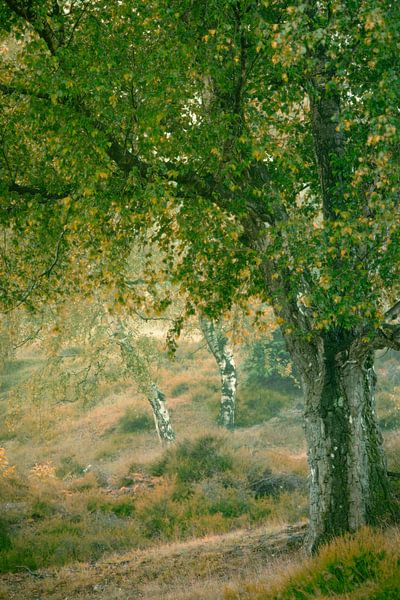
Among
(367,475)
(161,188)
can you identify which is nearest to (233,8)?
(161,188)

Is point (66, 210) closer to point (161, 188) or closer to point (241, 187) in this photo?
point (161, 188)

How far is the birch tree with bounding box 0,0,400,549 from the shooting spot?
7.16 meters

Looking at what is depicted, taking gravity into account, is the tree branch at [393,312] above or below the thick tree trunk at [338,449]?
above

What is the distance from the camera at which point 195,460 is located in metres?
17.4

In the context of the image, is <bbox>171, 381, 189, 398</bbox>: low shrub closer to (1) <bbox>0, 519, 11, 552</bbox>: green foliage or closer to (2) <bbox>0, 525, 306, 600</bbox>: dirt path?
(1) <bbox>0, 519, 11, 552</bbox>: green foliage

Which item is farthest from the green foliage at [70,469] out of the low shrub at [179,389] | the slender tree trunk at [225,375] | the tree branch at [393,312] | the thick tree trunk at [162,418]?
the tree branch at [393,312]

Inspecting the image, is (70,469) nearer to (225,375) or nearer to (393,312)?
(225,375)

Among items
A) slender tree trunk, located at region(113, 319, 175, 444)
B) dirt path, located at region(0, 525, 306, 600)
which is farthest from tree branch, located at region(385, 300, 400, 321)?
slender tree trunk, located at region(113, 319, 175, 444)

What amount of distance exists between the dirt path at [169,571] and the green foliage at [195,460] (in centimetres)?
437

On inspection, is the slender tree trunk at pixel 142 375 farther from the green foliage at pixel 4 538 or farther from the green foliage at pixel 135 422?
the green foliage at pixel 4 538

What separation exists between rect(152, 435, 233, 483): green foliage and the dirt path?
14.3ft

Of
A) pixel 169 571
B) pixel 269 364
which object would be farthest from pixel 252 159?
pixel 269 364

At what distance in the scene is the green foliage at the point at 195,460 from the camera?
16828 millimetres

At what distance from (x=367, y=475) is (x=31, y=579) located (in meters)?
6.91
